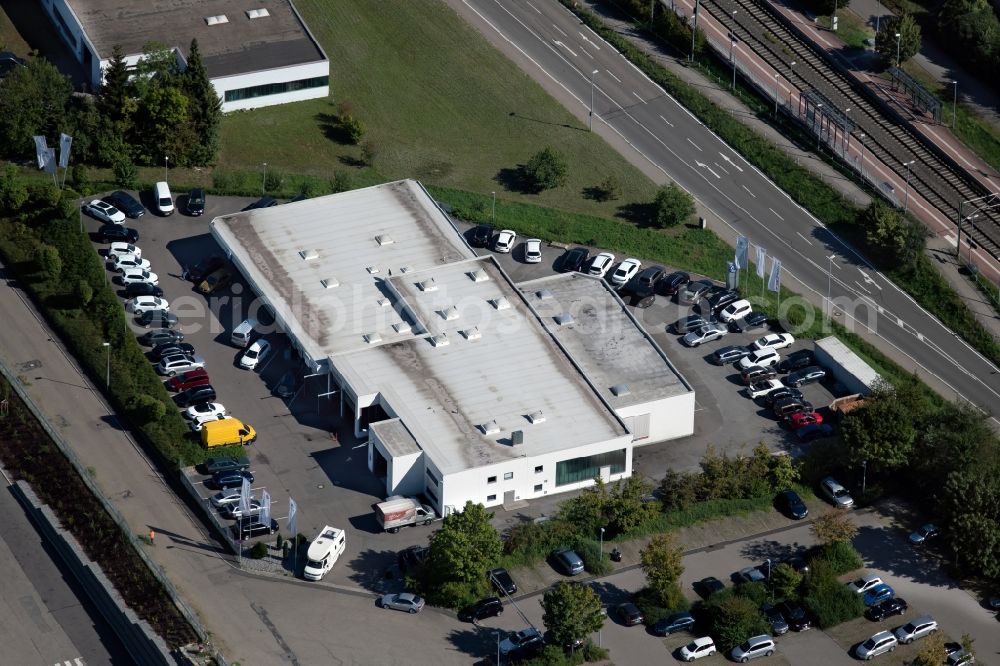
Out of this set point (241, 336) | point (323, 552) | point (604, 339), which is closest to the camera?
point (323, 552)

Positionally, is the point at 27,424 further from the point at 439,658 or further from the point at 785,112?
the point at 785,112

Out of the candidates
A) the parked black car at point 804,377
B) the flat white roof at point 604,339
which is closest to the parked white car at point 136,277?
the flat white roof at point 604,339

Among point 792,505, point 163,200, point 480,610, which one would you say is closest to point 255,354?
point 163,200

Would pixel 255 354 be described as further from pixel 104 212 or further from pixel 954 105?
pixel 954 105

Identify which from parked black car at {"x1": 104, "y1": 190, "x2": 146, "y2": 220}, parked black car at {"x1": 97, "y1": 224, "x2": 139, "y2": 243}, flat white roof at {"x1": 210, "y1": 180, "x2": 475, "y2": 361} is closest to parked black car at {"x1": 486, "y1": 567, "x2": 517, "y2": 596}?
flat white roof at {"x1": 210, "y1": 180, "x2": 475, "y2": 361}

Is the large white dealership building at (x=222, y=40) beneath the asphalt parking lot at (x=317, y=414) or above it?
above

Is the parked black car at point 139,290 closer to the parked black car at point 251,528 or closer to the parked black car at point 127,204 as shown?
the parked black car at point 127,204

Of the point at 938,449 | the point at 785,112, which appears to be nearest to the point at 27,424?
the point at 938,449
